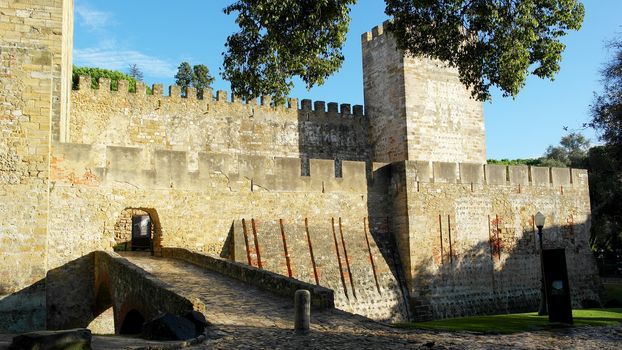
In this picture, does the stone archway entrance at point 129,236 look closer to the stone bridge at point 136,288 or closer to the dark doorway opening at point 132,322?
the stone bridge at point 136,288

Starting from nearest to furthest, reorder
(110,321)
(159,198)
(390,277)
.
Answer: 1. (159,198)
2. (110,321)
3. (390,277)

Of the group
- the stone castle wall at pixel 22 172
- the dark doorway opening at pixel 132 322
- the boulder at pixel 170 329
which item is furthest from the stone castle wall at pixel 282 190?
the boulder at pixel 170 329

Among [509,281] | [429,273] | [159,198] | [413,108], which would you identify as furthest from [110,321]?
[413,108]

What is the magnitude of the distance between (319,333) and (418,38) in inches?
280

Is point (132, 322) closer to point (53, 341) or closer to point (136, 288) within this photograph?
point (136, 288)

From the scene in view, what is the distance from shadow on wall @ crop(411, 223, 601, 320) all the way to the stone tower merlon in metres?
5.93

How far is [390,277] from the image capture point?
1623 centimetres

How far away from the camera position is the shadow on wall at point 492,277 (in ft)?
54.2

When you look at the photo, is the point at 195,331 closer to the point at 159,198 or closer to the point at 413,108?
the point at 159,198

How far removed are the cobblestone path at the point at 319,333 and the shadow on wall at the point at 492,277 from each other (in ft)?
21.7

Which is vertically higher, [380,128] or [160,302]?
[380,128]

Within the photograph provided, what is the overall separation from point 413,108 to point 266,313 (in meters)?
16.8

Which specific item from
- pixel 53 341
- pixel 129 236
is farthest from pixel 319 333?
pixel 129 236

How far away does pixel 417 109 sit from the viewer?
23.6m
